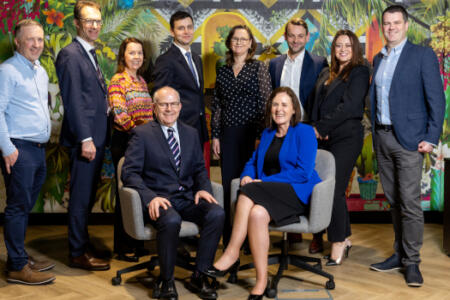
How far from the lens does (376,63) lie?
13.3 ft

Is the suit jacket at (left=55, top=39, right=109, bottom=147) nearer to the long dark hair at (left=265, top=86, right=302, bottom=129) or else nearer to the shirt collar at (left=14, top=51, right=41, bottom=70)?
the shirt collar at (left=14, top=51, right=41, bottom=70)

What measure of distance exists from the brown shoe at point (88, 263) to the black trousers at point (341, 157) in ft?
5.81

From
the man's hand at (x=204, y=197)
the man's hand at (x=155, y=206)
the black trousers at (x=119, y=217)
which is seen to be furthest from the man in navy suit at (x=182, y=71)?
the man's hand at (x=155, y=206)

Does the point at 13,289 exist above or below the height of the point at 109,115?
below

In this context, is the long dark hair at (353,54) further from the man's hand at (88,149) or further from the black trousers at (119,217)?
the man's hand at (88,149)

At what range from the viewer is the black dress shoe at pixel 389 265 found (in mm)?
4105

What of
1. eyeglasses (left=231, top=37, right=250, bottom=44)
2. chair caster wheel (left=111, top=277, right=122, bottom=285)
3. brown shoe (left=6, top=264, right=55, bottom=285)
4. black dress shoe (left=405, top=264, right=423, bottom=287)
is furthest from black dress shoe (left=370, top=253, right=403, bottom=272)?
brown shoe (left=6, top=264, right=55, bottom=285)

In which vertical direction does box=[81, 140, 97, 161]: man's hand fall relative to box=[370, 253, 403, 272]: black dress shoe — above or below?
above

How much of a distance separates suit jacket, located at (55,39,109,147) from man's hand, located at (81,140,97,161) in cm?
5

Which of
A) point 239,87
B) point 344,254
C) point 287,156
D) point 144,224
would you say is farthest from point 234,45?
point 344,254

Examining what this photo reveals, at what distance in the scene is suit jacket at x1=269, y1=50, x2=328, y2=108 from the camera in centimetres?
448

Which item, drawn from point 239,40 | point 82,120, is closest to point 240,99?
point 239,40

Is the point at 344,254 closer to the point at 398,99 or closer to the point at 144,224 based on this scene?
the point at 398,99

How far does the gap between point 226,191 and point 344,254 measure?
3.61 ft
